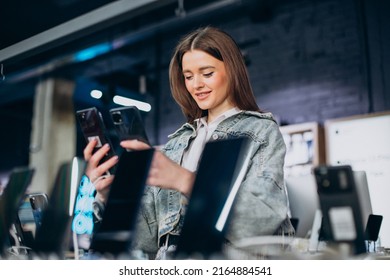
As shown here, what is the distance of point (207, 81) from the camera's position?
174 cm

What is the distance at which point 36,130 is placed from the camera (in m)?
2.94

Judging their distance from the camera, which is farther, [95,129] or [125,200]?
[95,129]

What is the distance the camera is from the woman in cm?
145

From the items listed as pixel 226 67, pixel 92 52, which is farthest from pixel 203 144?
pixel 92 52

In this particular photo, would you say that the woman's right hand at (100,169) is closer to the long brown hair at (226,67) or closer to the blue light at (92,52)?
the long brown hair at (226,67)

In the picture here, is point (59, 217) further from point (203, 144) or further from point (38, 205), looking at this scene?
point (203, 144)

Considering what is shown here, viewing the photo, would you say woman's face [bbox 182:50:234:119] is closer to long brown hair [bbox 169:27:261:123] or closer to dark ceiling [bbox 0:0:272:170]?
long brown hair [bbox 169:27:261:123]

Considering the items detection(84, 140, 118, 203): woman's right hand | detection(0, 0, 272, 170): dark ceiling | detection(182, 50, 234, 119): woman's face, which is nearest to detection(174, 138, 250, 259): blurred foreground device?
detection(182, 50, 234, 119): woman's face

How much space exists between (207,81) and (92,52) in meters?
1.66

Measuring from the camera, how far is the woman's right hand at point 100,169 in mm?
1701

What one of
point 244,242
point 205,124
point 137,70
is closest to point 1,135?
point 137,70

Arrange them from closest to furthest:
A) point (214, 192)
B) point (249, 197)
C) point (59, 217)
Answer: point (249, 197)
point (214, 192)
point (59, 217)

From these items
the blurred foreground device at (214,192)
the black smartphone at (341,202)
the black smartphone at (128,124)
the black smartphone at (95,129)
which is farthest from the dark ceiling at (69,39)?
the black smartphone at (341,202)
